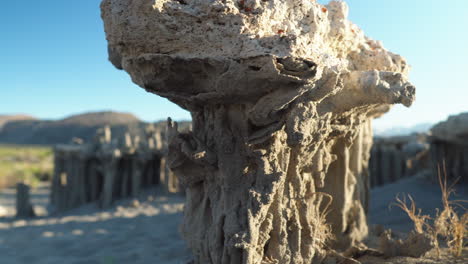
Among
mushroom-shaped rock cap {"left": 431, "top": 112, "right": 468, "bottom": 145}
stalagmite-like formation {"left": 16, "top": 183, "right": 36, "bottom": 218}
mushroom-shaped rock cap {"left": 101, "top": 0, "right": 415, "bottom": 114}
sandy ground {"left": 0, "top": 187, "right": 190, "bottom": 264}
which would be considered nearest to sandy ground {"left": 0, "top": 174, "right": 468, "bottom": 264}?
sandy ground {"left": 0, "top": 187, "right": 190, "bottom": 264}

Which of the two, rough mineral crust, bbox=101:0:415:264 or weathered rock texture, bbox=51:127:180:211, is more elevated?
rough mineral crust, bbox=101:0:415:264

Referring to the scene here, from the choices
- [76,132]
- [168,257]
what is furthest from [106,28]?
[76,132]

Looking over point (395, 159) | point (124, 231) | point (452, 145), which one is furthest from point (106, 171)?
point (395, 159)

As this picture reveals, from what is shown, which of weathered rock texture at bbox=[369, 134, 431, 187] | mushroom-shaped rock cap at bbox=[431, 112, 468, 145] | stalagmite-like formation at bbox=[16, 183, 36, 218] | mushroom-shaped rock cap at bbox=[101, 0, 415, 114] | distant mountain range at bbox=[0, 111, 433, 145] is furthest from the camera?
distant mountain range at bbox=[0, 111, 433, 145]

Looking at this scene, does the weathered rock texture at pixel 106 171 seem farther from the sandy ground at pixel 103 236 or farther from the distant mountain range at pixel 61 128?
the distant mountain range at pixel 61 128

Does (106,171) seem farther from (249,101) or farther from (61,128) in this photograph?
(61,128)

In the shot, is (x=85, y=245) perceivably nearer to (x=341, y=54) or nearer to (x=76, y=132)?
(x=341, y=54)

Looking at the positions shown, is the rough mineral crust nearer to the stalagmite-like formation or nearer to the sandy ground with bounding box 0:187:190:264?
the sandy ground with bounding box 0:187:190:264

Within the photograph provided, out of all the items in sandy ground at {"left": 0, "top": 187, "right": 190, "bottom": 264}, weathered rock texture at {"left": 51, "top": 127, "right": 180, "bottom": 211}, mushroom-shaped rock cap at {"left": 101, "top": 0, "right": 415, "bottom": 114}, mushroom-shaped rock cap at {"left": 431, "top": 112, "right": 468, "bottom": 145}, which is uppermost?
mushroom-shaped rock cap at {"left": 101, "top": 0, "right": 415, "bottom": 114}
